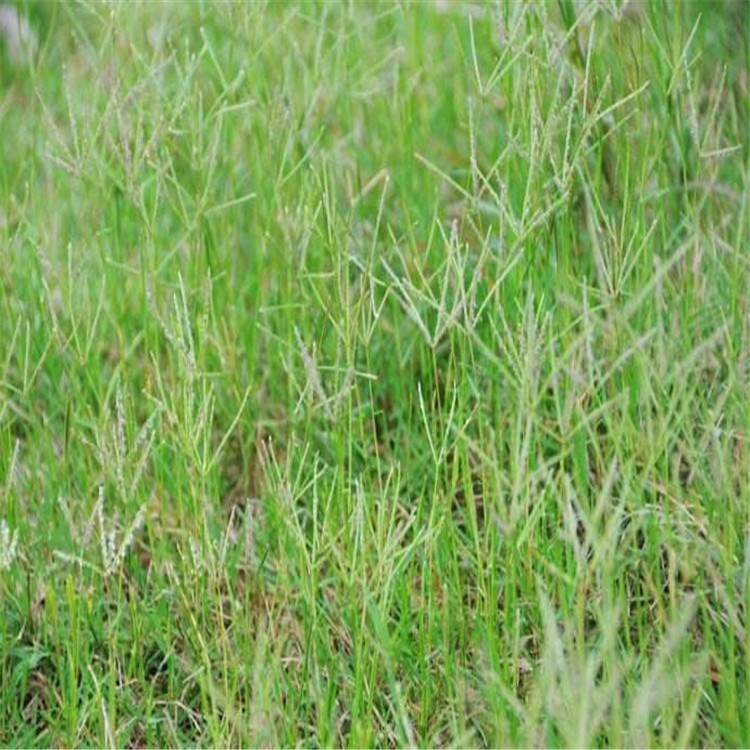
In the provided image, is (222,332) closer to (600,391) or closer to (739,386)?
(600,391)

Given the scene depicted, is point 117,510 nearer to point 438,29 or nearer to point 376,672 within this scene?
point 376,672

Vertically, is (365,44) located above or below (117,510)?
above

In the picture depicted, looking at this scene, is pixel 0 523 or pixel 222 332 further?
pixel 222 332

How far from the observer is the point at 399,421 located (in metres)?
2.54

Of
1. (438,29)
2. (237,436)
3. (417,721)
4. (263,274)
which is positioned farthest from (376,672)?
(438,29)

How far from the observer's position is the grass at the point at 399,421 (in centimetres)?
194

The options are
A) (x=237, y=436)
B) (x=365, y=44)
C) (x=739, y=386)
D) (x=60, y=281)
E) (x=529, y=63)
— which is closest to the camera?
(x=739, y=386)

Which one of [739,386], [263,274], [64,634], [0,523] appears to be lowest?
[64,634]

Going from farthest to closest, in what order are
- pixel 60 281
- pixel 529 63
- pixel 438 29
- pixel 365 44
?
pixel 438 29 → pixel 365 44 → pixel 60 281 → pixel 529 63

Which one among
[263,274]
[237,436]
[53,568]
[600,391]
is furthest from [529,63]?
[53,568]

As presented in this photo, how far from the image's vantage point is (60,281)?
2324 millimetres

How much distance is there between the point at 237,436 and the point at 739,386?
3.12 ft

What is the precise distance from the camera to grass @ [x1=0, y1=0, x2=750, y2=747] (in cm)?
194

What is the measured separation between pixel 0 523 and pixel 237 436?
506mm
